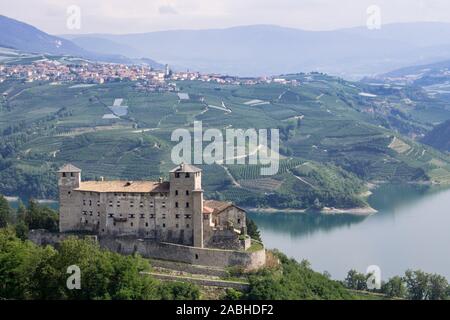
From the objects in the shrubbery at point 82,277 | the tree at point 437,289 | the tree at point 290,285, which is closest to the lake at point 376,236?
the tree at point 437,289

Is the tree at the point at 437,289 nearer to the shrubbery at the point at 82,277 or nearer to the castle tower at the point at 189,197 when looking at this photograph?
the castle tower at the point at 189,197

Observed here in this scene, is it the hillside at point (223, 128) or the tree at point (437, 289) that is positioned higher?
the hillside at point (223, 128)

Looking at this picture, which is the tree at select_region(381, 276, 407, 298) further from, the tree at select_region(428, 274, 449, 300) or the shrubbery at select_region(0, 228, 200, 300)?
the shrubbery at select_region(0, 228, 200, 300)

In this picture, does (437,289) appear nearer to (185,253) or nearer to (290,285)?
(290,285)

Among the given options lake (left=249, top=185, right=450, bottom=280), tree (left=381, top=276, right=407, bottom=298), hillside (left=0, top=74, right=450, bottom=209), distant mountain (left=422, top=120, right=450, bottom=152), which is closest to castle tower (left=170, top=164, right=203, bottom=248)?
tree (left=381, top=276, right=407, bottom=298)
